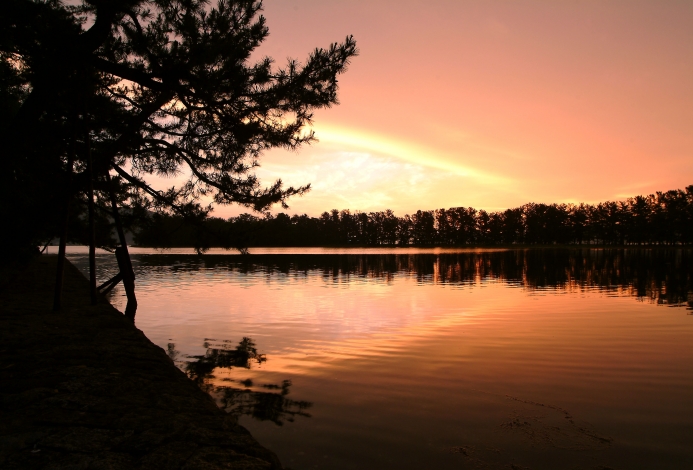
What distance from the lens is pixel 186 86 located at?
28.5 ft

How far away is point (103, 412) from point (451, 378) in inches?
243

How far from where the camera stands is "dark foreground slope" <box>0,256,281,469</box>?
364 cm

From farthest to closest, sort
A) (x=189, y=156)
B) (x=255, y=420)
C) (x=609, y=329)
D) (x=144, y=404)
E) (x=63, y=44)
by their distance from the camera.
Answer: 1. (x=609, y=329)
2. (x=189, y=156)
3. (x=63, y=44)
4. (x=255, y=420)
5. (x=144, y=404)

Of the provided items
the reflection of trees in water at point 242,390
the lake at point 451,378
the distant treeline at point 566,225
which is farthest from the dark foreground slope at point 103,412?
the distant treeline at point 566,225

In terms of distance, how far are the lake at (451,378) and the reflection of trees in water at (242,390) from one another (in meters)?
0.04

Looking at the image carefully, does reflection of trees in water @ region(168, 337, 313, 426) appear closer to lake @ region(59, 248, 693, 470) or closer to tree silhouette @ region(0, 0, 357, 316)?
lake @ region(59, 248, 693, 470)

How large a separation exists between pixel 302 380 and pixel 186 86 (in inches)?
244

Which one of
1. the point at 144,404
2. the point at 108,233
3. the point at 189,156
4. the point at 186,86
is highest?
the point at 186,86

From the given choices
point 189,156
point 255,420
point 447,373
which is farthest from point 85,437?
point 189,156

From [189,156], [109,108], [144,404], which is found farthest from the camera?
[189,156]

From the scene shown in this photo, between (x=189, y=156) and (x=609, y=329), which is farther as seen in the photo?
(x=609, y=329)

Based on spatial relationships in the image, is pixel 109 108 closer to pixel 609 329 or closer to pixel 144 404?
pixel 144 404

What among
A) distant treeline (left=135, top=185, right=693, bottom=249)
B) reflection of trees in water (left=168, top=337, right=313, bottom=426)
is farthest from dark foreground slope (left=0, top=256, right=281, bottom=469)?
distant treeline (left=135, top=185, right=693, bottom=249)

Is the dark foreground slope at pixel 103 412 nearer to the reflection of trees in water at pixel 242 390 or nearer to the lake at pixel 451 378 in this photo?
the reflection of trees in water at pixel 242 390
